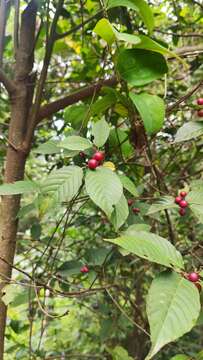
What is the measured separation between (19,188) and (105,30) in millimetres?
267

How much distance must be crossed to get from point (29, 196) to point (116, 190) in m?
1.42

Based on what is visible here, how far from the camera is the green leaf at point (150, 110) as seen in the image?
26.1 inches

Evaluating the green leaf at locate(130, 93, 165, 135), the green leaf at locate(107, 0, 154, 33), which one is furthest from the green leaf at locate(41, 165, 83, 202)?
the green leaf at locate(107, 0, 154, 33)

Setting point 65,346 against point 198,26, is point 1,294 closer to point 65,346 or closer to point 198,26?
point 198,26

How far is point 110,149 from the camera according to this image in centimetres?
86

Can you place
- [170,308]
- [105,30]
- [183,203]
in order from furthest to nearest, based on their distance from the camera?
[183,203], [105,30], [170,308]

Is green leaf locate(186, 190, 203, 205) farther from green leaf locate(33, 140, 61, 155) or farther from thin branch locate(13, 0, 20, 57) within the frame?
thin branch locate(13, 0, 20, 57)

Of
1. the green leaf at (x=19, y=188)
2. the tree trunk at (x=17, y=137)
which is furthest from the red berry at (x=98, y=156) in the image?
the tree trunk at (x=17, y=137)

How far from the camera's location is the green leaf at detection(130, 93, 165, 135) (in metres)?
0.66

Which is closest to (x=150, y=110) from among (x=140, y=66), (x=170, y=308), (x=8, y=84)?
(x=140, y=66)

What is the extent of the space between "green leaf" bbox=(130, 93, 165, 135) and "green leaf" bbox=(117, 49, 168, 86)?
0.08 feet

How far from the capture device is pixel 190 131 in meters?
0.75

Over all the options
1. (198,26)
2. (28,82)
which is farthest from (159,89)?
(28,82)

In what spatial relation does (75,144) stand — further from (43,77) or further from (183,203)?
(43,77)
